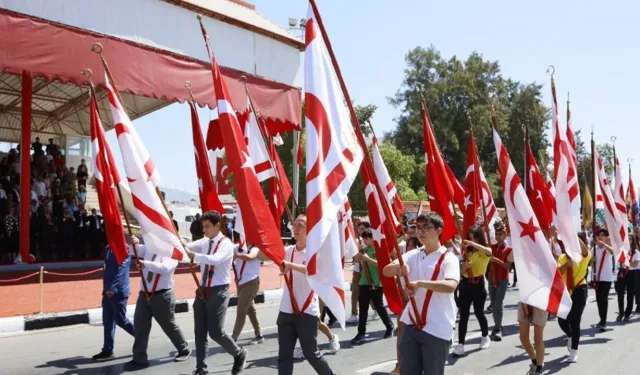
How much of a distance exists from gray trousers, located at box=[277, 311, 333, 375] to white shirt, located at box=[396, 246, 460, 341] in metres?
1.01

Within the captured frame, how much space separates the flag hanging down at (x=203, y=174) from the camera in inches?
317

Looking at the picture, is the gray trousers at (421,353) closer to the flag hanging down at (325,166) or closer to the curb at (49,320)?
the flag hanging down at (325,166)

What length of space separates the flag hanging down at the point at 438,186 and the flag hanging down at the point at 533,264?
0.79 m

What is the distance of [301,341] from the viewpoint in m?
5.77

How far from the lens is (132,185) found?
6.91 metres

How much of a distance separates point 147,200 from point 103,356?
244 cm

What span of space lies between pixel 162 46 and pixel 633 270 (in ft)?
44.8

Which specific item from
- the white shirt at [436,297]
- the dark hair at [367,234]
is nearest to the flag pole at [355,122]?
the white shirt at [436,297]

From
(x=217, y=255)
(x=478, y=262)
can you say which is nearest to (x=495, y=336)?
(x=478, y=262)

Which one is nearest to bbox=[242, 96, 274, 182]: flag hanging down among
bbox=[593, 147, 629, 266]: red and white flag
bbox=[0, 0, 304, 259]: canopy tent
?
bbox=[593, 147, 629, 266]: red and white flag

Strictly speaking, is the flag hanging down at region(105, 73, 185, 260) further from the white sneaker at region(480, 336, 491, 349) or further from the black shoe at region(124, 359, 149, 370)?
the white sneaker at region(480, 336, 491, 349)

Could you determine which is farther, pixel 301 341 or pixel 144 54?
pixel 144 54

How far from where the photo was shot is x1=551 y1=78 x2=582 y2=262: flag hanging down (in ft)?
25.7

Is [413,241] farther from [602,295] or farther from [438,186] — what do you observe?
[602,295]
